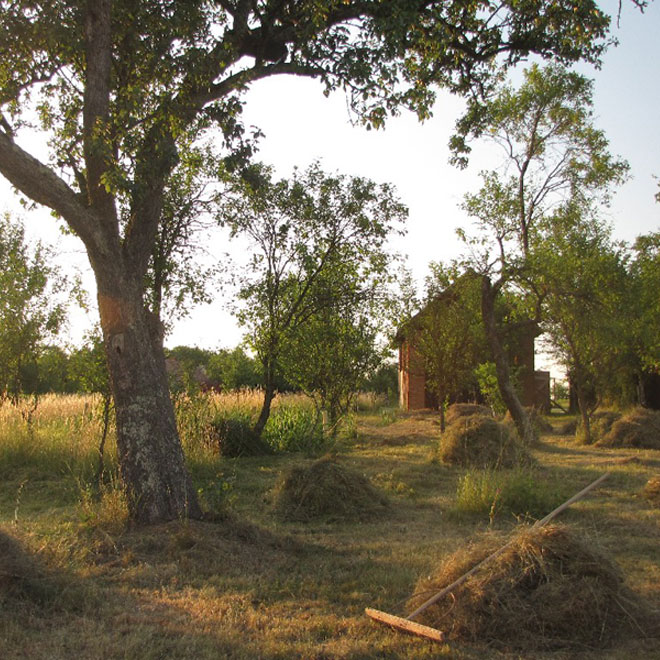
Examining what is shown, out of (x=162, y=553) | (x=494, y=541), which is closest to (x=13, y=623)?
(x=162, y=553)

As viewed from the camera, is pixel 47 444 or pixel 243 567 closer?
pixel 243 567

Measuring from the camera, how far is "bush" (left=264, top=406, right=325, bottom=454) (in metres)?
15.4

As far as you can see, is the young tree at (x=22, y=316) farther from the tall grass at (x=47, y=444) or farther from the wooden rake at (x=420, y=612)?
the wooden rake at (x=420, y=612)

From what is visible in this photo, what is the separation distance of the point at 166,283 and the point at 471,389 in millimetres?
14200

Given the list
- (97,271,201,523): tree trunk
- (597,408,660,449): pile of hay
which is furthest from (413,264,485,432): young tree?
(97,271,201,523): tree trunk

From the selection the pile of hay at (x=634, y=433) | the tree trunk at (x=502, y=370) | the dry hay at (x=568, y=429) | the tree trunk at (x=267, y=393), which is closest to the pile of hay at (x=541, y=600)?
the tree trunk at (x=267, y=393)

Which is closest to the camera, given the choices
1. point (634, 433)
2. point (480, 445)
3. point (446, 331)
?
point (480, 445)

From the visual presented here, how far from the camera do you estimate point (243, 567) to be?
5.91 metres

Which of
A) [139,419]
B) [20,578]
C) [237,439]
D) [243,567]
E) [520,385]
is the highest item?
[520,385]

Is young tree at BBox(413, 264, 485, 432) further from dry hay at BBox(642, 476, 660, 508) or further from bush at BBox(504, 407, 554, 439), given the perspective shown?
dry hay at BBox(642, 476, 660, 508)

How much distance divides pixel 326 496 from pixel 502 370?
327 inches

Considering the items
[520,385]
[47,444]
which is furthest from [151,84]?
[520,385]

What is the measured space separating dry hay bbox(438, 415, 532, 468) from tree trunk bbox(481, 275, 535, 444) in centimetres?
231

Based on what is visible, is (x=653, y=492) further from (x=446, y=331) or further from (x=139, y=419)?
→ (x=446, y=331)
